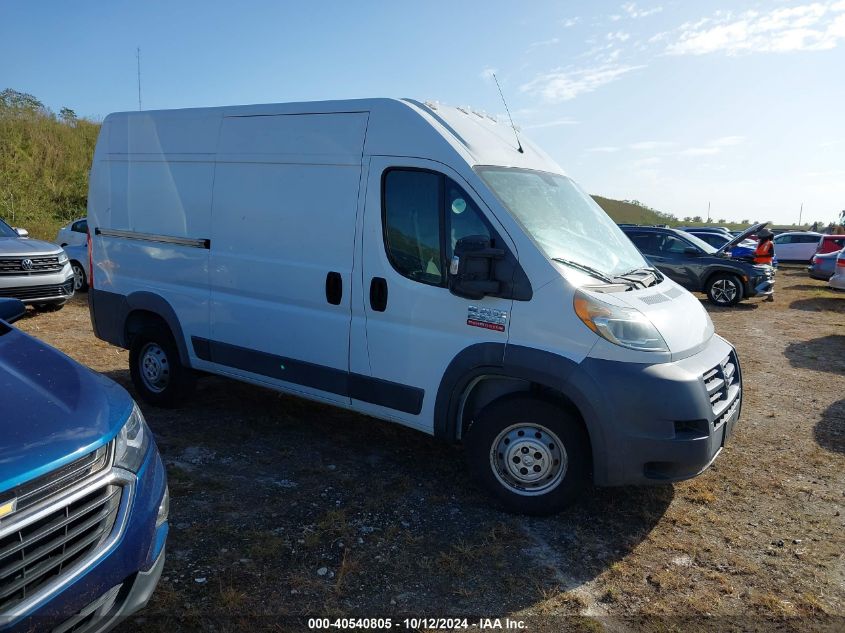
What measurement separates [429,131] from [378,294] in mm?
1097

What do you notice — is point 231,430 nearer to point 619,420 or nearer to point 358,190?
point 358,190

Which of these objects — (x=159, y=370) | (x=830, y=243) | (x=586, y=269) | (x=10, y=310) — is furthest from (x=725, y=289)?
(x=10, y=310)

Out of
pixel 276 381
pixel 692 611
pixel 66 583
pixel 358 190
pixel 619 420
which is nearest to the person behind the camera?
pixel 66 583

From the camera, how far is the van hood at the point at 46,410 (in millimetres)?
2072

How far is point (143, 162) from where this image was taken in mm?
5312

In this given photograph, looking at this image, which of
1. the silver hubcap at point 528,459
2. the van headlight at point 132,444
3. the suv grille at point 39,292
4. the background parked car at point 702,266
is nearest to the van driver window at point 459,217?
the silver hubcap at point 528,459

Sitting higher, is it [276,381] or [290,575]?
[276,381]

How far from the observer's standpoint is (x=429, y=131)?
3910 mm

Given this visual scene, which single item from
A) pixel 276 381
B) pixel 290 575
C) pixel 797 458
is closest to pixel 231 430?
pixel 276 381

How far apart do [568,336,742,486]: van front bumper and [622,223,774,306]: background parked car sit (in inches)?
392

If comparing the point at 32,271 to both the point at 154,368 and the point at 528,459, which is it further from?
the point at 528,459

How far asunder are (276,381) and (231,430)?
80 centimetres

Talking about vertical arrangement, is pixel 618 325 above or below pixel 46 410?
above

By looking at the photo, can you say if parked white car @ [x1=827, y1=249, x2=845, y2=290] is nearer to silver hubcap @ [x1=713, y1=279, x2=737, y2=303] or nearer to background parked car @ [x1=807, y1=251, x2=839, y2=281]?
silver hubcap @ [x1=713, y1=279, x2=737, y2=303]
